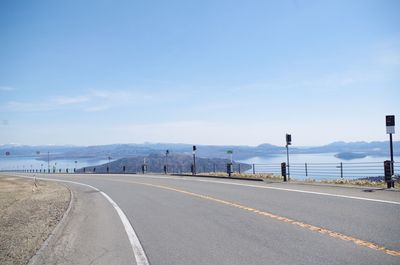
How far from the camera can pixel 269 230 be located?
28.7ft

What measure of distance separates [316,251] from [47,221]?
29.9ft

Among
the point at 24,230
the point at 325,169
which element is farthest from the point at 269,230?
the point at 325,169

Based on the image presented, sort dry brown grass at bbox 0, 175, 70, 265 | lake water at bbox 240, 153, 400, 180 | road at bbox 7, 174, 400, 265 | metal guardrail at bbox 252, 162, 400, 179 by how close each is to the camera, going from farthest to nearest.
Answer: metal guardrail at bbox 252, 162, 400, 179 < lake water at bbox 240, 153, 400, 180 < dry brown grass at bbox 0, 175, 70, 265 < road at bbox 7, 174, 400, 265

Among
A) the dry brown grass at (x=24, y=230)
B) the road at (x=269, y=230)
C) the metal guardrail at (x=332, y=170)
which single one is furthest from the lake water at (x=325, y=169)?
the dry brown grass at (x=24, y=230)

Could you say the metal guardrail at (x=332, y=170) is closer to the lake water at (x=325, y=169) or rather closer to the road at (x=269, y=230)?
the lake water at (x=325, y=169)

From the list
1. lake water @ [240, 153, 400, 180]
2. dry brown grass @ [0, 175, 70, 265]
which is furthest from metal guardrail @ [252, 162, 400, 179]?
dry brown grass @ [0, 175, 70, 265]

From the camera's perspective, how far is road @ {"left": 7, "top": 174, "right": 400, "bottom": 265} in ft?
21.8

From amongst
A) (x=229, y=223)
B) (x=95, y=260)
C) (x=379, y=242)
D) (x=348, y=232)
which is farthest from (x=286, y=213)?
(x=95, y=260)

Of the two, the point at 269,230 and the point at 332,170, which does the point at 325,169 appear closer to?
the point at 332,170

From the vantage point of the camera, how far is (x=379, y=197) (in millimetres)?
13414

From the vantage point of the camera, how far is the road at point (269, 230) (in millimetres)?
6652

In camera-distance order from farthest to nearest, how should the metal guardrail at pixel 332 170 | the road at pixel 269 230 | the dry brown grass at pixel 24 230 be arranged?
the metal guardrail at pixel 332 170 < the dry brown grass at pixel 24 230 < the road at pixel 269 230

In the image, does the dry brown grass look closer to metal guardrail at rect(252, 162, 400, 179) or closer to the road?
the road

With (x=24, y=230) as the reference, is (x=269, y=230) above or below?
above
